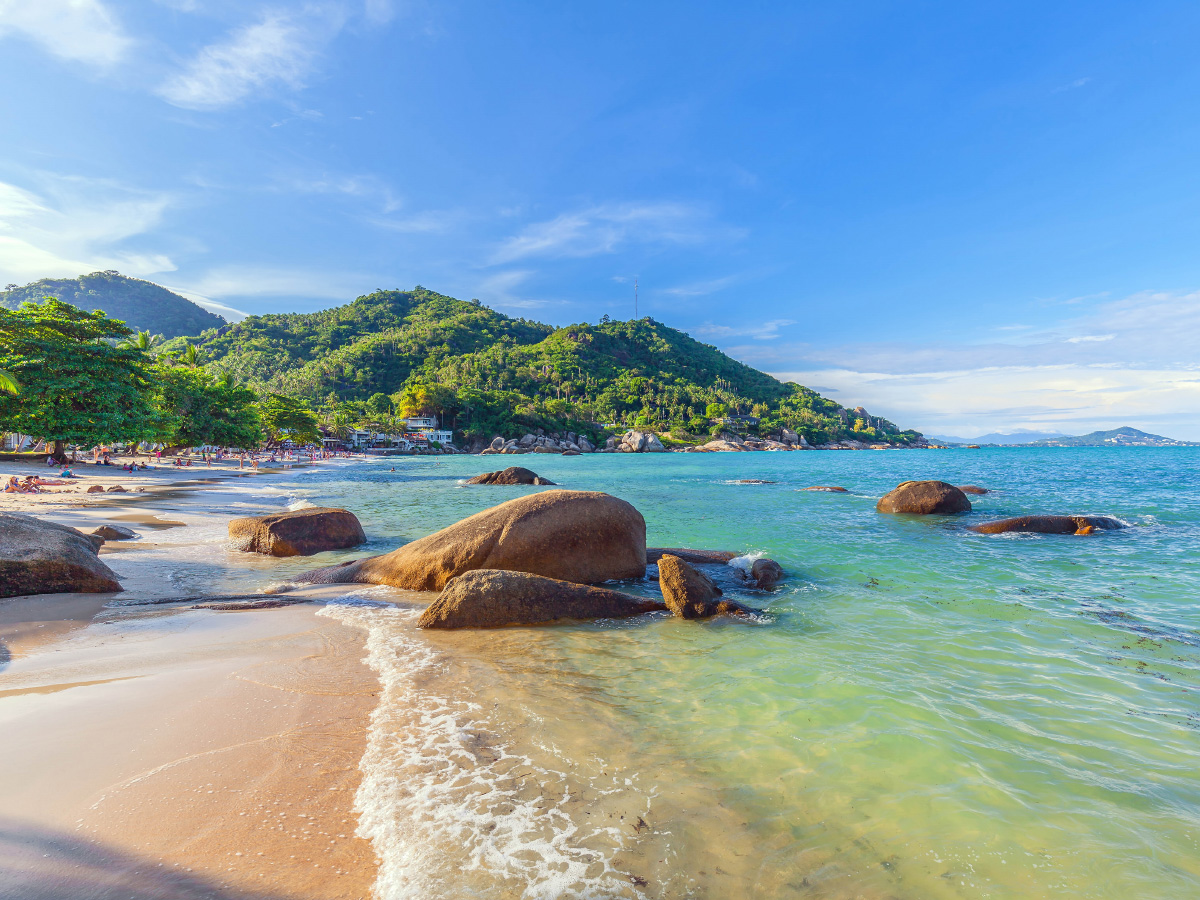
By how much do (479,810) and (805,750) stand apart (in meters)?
2.72

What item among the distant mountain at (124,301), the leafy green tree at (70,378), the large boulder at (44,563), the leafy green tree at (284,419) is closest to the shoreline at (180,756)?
the large boulder at (44,563)

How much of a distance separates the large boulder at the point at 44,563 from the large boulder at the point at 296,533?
331 centimetres

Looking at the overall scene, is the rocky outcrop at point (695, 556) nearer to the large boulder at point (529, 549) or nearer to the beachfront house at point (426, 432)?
the large boulder at point (529, 549)

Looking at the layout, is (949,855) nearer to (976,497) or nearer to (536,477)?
(976,497)

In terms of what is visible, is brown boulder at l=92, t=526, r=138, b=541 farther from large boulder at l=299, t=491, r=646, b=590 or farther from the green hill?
the green hill

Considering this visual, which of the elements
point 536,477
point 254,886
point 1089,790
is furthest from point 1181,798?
point 536,477

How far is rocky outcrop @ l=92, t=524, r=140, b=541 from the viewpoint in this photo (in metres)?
11.7

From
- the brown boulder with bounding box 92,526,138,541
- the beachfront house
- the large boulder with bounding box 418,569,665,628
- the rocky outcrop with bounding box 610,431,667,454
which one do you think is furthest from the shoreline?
the rocky outcrop with bounding box 610,431,667,454

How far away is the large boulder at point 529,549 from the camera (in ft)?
29.8

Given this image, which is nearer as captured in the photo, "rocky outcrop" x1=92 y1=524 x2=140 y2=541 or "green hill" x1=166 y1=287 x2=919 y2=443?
"rocky outcrop" x1=92 y1=524 x2=140 y2=541

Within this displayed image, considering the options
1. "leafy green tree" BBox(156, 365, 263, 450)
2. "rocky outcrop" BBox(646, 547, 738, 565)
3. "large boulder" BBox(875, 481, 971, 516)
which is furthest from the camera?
"leafy green tree" BBox(156, 365, 263, 450)

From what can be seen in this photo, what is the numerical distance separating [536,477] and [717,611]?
28.3m

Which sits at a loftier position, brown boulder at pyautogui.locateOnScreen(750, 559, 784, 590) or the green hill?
the green hill

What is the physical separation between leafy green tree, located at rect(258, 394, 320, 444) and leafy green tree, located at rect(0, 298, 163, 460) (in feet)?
127
